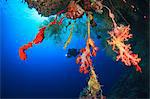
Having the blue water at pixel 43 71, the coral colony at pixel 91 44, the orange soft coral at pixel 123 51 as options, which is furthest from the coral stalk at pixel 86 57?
the blue water at pixel 43 71

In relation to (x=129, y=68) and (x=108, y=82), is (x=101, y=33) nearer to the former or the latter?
(x=129, y=68)

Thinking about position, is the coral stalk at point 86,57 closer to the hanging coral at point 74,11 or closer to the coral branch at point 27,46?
the hanging coral at point 74,11

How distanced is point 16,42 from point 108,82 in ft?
25.3

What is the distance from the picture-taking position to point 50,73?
82.8ft

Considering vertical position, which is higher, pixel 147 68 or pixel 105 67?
pixel 147 68

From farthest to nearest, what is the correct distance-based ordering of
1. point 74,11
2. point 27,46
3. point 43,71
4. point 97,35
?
point 43,71 → point 97,35 → point 74,11 → point 27,46

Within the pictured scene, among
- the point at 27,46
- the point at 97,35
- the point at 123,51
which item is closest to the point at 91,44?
the point at 123,51

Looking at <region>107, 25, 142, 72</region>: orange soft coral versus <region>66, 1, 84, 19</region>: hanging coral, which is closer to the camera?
<region>107, 25, 142, 72</region>: orange soft coral

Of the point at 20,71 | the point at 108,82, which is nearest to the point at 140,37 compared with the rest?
the point at 108,82

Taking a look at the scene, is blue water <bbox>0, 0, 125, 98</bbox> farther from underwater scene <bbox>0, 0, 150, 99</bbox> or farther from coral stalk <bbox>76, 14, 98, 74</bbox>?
coral stalk <bbox>76, 14, 98, 74</bbox>

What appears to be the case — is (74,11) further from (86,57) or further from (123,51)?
(123,51)

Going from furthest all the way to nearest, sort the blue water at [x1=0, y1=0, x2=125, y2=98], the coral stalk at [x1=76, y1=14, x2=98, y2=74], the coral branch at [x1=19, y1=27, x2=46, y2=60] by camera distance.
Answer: the blue water at [x1=0, y1=0, x2=125, y2=98], the coral stalk at [x1=76, y1=14, x2=98, y2=74], the coral branch at [x1=19, y1=27, x2=46, y2=60]

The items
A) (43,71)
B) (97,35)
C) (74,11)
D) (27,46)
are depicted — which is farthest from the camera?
(43,71)

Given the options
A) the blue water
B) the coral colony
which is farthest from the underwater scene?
the blue water
